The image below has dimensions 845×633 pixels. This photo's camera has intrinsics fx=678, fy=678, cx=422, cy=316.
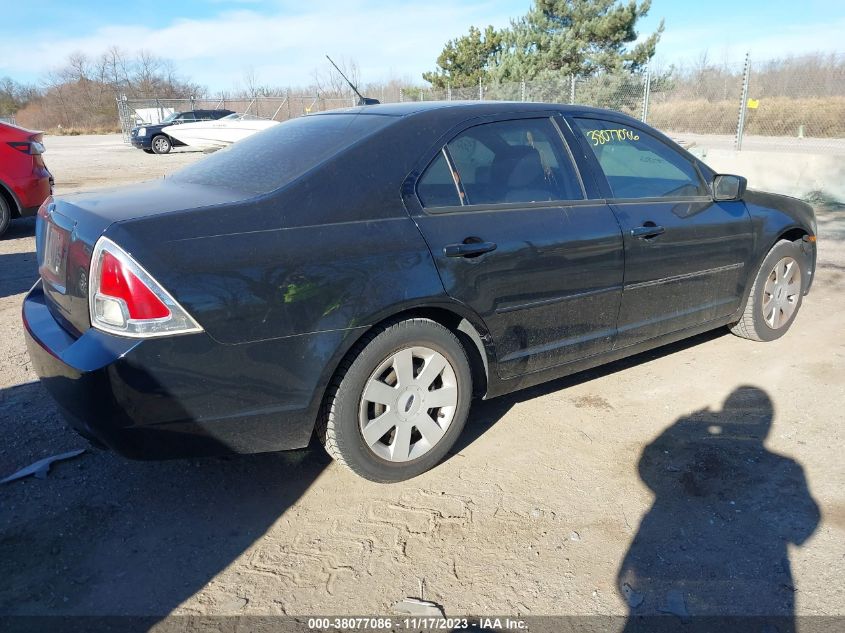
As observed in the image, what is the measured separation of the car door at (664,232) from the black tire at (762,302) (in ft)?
0.79

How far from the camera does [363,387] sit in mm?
2842

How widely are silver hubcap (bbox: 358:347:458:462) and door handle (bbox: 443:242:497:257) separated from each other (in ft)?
1.44

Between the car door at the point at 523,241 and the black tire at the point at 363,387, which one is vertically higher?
the car door at the point at 523,241

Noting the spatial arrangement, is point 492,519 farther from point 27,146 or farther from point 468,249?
point 27,146

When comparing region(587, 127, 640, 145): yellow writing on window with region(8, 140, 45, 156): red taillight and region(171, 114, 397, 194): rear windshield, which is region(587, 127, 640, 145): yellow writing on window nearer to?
region(171, 114, 397, 194): rear windshield

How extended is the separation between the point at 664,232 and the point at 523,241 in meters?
1.06

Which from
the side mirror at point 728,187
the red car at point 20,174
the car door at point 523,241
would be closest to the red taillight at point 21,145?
the red car at point 20,174

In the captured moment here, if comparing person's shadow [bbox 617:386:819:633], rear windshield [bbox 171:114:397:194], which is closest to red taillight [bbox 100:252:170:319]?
rear windshield [bbox 171:114:397:194]

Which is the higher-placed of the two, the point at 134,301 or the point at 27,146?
the point at 27,146

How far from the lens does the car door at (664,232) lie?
372 centimetres

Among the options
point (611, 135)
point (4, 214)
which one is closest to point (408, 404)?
point (611, 135)

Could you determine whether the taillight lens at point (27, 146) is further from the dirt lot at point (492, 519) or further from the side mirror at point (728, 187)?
the side mirror at point (728, 187)

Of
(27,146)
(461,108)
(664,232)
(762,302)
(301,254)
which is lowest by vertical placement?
(762,302)

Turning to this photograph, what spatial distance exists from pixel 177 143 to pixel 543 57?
15.6 meters
